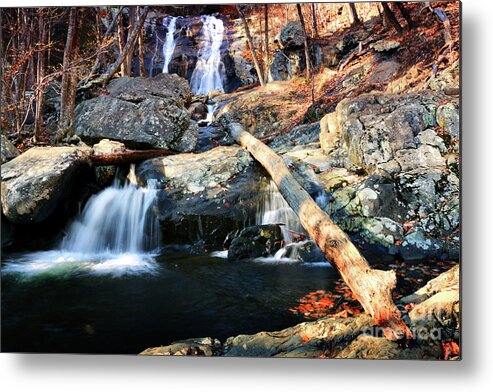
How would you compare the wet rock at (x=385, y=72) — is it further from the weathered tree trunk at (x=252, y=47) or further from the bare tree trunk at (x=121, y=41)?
the bare tree trunk at (x=121, y=41)

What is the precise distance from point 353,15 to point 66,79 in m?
2.40

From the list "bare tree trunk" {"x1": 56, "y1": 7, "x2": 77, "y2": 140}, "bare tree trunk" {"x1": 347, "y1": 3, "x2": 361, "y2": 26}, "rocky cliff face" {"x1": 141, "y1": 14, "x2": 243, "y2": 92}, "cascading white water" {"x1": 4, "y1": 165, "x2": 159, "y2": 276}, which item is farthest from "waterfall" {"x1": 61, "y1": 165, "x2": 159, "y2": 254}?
"bare tree trunk" {"x1": 347, "y1": 3, "x2": 361, "y2": 26}

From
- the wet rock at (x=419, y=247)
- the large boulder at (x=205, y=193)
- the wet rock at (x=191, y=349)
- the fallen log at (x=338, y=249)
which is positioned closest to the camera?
the fallen log at (x=338, y=249)

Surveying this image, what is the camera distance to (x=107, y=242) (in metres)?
2.89

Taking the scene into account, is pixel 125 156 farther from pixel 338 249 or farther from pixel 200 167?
pixel 338 249

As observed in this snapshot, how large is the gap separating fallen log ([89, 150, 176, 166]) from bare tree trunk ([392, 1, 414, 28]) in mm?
2212

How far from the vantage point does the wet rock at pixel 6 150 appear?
2.71 m

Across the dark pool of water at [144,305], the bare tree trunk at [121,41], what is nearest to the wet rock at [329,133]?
the dark pool of water at [144,305]

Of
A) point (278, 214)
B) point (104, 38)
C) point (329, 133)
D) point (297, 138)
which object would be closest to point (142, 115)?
point (104, 38)

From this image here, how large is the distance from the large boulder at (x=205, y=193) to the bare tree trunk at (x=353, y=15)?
1.35 meters

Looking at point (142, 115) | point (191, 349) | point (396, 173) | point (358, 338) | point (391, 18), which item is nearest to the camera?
point (358, 338)

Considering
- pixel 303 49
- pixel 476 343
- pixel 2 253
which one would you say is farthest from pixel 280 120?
pixel 2 253

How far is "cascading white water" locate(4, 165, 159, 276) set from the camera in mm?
2732

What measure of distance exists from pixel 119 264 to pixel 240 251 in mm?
958
